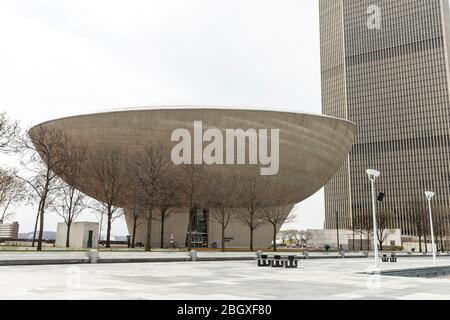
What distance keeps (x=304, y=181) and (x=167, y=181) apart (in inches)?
777

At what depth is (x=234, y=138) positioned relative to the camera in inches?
1791

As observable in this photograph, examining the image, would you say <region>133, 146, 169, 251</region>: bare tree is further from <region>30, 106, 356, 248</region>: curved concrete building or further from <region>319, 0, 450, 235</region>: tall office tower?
<region>319, 0, 450, 235</region>: tall office tower

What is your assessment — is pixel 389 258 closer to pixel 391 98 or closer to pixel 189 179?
pixel 189 179

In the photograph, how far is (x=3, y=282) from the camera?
12969 millimetres

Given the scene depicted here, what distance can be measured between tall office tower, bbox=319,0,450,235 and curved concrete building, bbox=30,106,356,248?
296ft

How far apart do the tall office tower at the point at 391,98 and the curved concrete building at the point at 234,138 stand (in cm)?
9033

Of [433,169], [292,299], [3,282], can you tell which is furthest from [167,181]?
[433,169]

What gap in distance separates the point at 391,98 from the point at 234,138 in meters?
117

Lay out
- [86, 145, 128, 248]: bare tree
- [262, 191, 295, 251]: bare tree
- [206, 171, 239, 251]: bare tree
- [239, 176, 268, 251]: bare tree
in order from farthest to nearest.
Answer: [262, 191, 295, 251]: bare tree
[239, 176, 268, 251]: bare tree
[206, 171, 239, 251]: bare tree
[86, 145, 128, 248]: bare tree

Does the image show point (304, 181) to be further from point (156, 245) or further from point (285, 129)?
point (156, 245)

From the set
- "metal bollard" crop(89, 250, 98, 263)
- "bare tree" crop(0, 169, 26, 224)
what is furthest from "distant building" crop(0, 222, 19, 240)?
"metal bollard" crop(89, 250, 98, 263)

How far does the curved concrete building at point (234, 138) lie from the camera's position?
4441cm

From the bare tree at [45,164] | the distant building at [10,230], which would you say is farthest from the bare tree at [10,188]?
the distant building at [10,230]

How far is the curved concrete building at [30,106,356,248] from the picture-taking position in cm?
4441
